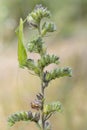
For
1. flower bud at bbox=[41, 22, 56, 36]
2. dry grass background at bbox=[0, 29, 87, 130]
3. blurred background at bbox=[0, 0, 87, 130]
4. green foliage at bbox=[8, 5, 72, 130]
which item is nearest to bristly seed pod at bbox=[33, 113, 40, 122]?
green foliage at bbox=[8, 5, 72, 130]

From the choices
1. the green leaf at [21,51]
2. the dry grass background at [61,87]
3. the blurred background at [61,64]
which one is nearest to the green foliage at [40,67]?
the green leaf at [21,51]

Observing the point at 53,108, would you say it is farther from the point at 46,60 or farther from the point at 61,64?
the point at 61,64

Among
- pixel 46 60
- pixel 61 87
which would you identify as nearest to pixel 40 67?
pixel 46 60

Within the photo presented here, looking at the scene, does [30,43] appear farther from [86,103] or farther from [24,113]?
[86,103]

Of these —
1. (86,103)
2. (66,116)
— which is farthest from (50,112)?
(86,103)

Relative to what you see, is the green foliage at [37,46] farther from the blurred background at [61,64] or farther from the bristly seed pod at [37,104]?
the blurred background at [61,64]

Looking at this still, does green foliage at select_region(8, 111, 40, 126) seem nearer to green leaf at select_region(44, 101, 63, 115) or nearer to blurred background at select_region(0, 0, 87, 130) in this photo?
green leaf at select_region(44, 101, 63, 115)
